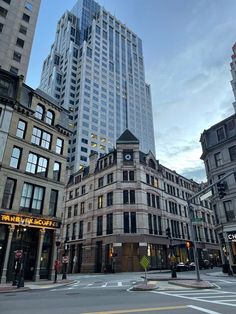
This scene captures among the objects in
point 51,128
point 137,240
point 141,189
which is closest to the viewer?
point 51,128

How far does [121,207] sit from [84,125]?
219 feet

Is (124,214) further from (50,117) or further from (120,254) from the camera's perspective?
(50,117)

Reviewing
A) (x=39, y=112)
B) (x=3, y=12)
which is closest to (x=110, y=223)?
(x=39, y=112)

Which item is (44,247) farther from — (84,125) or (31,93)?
(84,125)

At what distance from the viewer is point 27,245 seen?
987 inches

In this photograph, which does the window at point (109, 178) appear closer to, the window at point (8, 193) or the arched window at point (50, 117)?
the arched window at point (50, 117)

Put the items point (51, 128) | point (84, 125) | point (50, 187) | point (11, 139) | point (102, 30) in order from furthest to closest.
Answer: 1. point (102, 30)
2. point (84, 125)
3. point (51, 128)
4. point (50, 187)
5. point (11, 139)

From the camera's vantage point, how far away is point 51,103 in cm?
3048

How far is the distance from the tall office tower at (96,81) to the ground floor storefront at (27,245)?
64.8m

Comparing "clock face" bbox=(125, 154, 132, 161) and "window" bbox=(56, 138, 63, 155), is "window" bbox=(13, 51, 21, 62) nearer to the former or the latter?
"window" bbox=(56, 138, 63, 155)

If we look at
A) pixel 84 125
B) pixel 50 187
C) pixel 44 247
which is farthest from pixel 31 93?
pixel 84 125

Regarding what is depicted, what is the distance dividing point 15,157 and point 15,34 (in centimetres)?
2984

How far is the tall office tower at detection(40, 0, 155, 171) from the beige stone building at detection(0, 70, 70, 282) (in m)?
62.2

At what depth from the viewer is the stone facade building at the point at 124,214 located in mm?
40062
